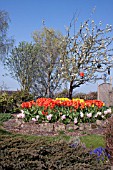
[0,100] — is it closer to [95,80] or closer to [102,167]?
[95,80]

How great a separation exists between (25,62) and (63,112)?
13578 millimetres

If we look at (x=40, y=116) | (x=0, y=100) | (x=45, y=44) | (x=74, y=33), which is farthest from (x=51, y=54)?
(x=40, y=116)

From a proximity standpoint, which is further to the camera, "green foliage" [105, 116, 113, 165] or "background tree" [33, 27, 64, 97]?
"background tree" [33, 27, 64, 97]

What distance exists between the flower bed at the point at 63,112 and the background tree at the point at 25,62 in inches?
493

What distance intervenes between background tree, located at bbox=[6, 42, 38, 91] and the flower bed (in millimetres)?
12527

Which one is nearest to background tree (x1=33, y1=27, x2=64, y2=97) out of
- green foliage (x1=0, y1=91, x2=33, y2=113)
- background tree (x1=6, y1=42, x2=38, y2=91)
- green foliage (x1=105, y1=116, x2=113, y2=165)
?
background tree (x1=6, y1=42, x2=38, y2=91)

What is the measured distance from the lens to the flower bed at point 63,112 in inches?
403

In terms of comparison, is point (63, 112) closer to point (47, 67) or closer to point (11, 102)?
point (11, 102)

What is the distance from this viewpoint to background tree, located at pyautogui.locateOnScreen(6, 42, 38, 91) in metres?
23.4

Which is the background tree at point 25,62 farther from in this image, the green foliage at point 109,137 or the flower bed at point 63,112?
the green foliage at point 109,137

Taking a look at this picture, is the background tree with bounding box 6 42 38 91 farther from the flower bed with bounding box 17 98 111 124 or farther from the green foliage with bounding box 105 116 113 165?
the green foliage with bounding box 105 116 113 165

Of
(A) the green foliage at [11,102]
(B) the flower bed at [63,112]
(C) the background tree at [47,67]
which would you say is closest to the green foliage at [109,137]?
(B) the flower bed at [63,112]

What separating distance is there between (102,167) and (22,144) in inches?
34.7

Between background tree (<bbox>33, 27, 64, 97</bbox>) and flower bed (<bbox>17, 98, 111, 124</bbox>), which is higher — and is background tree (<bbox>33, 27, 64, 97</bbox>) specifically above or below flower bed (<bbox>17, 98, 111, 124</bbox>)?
above
